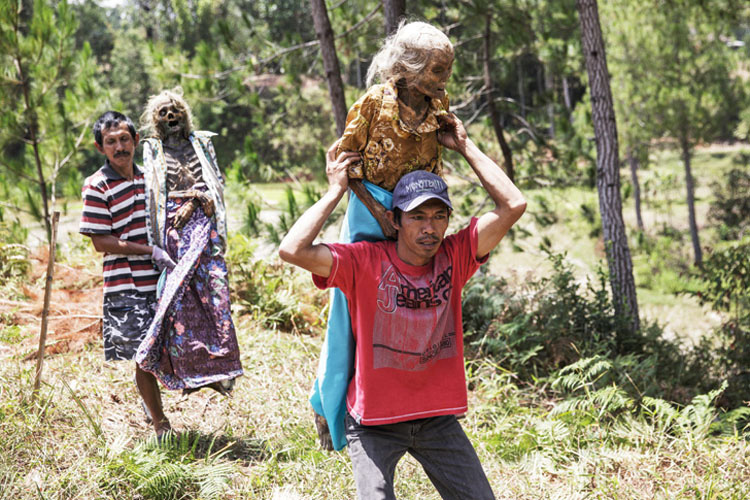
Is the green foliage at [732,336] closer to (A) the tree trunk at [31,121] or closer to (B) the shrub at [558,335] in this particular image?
(B) the shrub at [558,335]

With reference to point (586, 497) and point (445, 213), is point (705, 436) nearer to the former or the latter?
point (586, 497)

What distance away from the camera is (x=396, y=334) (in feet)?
8.41

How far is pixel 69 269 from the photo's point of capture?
21.5 ft

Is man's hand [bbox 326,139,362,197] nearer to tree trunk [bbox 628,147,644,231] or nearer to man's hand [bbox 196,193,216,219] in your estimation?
man's hand [bbox 196,193,216,219]

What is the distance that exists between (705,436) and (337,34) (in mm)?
6280

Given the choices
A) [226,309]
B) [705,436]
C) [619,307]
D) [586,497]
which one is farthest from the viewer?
[619,307]

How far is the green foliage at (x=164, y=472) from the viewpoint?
342 cm

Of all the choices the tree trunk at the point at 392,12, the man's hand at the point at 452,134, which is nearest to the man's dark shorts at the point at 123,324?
the man's hand at the point at 452,134

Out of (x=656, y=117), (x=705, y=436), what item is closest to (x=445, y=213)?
(x=705, y=436)

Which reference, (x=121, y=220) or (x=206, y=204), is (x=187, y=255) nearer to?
(x=206, y=204)

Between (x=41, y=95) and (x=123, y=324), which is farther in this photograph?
(x=41, y=95)

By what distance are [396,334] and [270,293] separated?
4.09 m

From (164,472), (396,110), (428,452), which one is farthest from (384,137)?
(164,472)

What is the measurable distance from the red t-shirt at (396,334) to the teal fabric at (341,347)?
0.11 m
